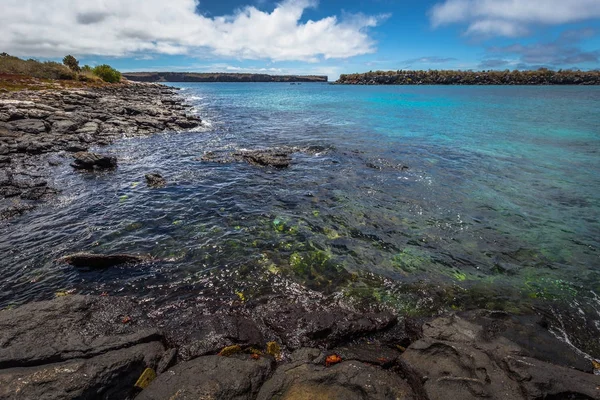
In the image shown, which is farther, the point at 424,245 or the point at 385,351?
the point at 424,245

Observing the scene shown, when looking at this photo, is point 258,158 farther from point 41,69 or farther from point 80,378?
point 41,69

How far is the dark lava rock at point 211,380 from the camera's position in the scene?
522cm

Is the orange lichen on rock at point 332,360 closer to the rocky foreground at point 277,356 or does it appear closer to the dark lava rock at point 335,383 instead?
the rocky foreground at point 277,356

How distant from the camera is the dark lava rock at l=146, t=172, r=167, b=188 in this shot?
18556 millimetres

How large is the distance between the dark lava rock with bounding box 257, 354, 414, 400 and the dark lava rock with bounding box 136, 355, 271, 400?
0.35 metres

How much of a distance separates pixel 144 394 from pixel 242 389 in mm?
1785

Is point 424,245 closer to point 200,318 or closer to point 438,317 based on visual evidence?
point 438,317

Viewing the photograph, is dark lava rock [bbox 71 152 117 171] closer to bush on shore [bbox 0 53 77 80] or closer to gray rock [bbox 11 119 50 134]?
gray rock [bbox 11 119 50 134]

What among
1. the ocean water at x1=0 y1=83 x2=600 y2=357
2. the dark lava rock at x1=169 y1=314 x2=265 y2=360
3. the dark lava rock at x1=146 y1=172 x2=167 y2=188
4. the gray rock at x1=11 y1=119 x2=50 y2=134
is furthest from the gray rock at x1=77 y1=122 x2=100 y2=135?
the dark lava rock at x1=169 y1=314 x2=265 y2=360

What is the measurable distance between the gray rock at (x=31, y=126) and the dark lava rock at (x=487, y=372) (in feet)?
131

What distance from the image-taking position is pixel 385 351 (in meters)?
7.18

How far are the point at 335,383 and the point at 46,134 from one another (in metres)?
37.8

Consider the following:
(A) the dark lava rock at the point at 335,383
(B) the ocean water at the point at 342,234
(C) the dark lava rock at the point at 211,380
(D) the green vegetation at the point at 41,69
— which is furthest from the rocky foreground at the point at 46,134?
(D) the green vegetation at the point at 41,69

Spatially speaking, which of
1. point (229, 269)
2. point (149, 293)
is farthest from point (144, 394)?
point (229, 269)
